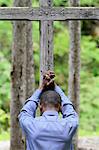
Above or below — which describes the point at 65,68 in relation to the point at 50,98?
above

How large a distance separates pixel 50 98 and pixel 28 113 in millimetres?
205

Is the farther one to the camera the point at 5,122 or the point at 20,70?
the point at 5,122

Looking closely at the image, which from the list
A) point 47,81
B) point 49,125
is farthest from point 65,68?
point 49,125

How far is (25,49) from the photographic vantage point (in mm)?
6504

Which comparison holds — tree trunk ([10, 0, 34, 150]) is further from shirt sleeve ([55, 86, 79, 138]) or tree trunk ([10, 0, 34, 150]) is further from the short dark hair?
the short dark hair

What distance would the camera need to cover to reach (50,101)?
3732mm

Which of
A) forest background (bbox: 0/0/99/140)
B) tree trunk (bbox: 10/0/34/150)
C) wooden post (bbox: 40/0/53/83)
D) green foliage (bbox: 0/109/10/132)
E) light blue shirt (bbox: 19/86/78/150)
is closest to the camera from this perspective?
light blue shirt (bbox: 19/86/78/150)

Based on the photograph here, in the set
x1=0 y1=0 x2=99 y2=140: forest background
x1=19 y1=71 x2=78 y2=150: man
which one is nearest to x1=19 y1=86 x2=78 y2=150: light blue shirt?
x1=19 y1=71 x2=78 y2=150: man

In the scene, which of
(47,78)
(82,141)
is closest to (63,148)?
(47,78)

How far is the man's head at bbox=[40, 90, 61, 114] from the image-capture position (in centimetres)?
373

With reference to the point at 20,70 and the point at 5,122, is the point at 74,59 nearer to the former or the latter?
the point at 20,70

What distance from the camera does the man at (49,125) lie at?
11.9 ft

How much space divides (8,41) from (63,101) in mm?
8844

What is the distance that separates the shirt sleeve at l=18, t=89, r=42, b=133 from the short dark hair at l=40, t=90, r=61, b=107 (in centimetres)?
9
